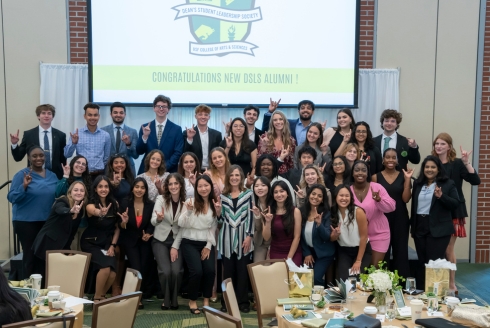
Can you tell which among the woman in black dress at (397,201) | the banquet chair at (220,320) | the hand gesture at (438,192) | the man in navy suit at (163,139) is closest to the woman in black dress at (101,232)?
the man in navy suit at (163,139)

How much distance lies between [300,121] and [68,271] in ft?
10.9

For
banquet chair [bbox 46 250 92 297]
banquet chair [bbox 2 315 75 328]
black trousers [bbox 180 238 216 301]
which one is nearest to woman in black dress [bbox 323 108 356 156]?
black trousers [bbox 180 238 216 301]

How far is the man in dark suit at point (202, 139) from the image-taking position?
6.50 metres

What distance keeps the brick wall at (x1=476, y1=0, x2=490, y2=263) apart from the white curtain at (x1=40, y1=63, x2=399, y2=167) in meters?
1.25

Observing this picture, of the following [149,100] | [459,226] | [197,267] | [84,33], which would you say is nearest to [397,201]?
Result: [459,226]

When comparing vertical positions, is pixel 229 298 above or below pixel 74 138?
below

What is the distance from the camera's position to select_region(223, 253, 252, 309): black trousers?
5598mm

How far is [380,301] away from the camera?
12.3 ft

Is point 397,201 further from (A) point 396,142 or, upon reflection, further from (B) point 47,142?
(B) point 47,142

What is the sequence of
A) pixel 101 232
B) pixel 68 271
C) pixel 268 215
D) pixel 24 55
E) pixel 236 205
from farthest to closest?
pixel 24 55
pixel 101 232
pixel 236 205
pixel 268 215
pixel 68 271

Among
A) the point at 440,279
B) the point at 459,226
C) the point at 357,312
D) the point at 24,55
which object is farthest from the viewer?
the point at 24,55

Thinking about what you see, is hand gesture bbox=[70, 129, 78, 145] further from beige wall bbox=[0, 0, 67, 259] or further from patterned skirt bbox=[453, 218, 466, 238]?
patterned skirt bbox=[453, 218, 466, 238]

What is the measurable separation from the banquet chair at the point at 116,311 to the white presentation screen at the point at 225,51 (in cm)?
414

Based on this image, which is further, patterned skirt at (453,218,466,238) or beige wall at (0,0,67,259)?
beige wall at (0,0,67,259)
